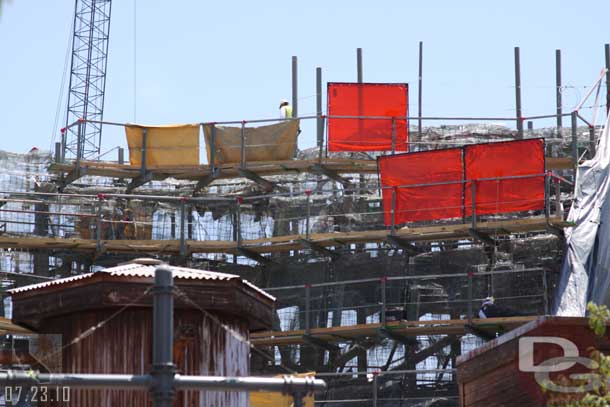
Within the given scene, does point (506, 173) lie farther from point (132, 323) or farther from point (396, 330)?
point (132, 323)

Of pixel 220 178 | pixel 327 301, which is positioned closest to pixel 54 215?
pixel 220 178

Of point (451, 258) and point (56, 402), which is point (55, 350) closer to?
point (56, 402)

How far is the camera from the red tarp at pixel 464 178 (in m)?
36.3

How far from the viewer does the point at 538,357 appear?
19453 mm

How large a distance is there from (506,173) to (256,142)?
7.31 m

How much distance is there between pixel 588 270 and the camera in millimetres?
34562

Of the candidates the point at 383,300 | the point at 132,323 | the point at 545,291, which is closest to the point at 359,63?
the point at 383,300

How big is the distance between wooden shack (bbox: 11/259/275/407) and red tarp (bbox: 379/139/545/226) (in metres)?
18.2

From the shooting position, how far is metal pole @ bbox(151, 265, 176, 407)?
1340 cm

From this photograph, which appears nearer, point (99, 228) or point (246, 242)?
point (99, 228)

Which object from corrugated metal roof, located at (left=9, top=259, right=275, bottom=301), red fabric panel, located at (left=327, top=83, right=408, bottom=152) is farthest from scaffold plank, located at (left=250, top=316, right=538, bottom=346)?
corrugated metal roof, located at (left=9, top=259, right=275, bottom=301)

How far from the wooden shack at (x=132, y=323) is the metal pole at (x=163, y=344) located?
439 centimetres

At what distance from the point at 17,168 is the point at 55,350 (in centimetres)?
2438

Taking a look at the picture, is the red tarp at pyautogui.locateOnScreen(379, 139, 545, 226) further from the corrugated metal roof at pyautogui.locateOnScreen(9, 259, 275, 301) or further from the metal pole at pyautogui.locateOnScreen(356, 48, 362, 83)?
the corrugated metal roof at pyautogui.locateOnScreen(9, 259, 275, 301)
